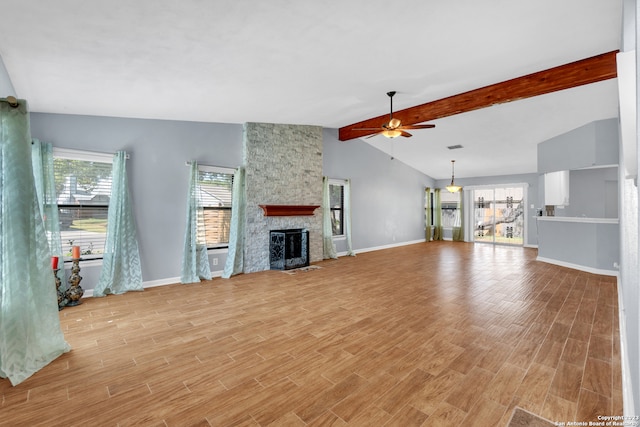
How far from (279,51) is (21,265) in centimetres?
308

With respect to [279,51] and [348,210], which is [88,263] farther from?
[348,210]

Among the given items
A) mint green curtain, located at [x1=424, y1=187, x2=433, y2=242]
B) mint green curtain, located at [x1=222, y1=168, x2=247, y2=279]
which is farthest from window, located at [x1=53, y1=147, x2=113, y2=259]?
mint green curtain, located at [x1=424, y1=187, x2=433, y2=242]

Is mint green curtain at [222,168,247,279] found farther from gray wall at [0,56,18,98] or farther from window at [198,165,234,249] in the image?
gray wall at [0,56,18,98]

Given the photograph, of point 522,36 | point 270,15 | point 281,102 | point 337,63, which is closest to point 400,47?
point 337,63

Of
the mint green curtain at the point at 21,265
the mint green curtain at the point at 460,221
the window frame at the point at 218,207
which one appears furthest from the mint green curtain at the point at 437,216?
the mint green curtain at the point at 21,265

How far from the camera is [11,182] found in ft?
7.58

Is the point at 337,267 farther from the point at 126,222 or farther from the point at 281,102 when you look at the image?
the point at 126,222

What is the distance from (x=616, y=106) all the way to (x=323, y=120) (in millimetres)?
5352

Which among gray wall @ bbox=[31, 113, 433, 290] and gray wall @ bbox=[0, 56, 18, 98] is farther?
gray wall @ bbox=[31, 113, 433, 290]

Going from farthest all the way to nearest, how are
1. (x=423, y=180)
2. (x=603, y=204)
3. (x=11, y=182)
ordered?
(x=423, y=180)
(x=603, y=204)
(x=11, y=182)

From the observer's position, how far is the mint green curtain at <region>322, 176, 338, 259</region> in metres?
7.34

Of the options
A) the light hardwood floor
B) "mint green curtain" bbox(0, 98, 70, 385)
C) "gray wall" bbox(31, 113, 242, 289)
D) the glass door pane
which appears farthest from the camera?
the glass door pane

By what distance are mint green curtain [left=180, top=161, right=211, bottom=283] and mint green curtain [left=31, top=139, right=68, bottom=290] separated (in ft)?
5.40

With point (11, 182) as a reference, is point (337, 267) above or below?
below
